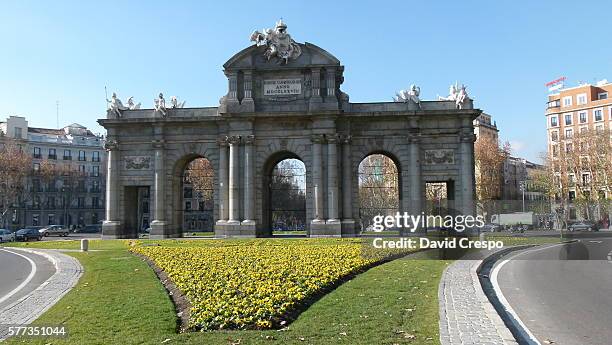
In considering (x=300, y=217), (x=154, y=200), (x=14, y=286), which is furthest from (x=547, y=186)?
(x=14, y=286)

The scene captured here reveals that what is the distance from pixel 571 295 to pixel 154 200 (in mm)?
39024

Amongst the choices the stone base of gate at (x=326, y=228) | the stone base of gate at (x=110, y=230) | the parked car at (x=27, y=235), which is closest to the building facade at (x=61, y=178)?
the parked car at (x=27, y=235)

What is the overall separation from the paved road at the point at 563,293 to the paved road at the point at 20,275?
536 inches

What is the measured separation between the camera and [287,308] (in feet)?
41.1

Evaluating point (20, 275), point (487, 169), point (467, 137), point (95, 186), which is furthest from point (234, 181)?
point (95, 186)

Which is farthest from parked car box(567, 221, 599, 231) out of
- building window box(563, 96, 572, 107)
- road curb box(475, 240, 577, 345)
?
building window box(563, 96, 572, 107)

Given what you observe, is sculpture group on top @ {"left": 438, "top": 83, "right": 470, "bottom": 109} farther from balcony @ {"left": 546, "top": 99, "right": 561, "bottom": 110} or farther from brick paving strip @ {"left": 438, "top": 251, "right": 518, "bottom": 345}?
balcony @ {"left": 546, "top": 99, "right": 561, "bottom": 110}

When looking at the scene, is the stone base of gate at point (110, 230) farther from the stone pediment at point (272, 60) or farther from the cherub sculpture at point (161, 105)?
the stone pediment at point (272, 60)

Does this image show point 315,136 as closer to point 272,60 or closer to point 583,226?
point 272,60

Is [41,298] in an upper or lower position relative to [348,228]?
lower

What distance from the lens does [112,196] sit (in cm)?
4866

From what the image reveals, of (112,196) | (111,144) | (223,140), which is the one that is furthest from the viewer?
(111,144)

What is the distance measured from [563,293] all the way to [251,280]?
9.10 meters

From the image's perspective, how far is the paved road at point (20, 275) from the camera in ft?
57.2
